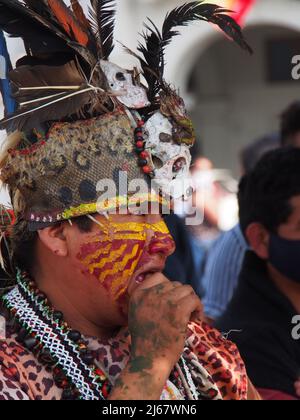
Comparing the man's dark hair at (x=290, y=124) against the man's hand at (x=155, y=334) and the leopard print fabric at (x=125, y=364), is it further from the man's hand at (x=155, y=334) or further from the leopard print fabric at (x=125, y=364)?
the man's hand at (x=155, y=334)

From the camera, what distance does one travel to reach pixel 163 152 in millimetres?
2396

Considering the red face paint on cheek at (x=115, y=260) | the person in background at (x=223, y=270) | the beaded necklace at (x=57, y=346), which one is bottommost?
the person in background at (x=223, y=270)

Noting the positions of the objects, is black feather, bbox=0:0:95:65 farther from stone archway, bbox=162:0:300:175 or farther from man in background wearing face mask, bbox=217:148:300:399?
stone archway, bbox=162:0:300:175

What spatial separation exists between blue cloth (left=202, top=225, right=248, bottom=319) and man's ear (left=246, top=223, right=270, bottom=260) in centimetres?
105

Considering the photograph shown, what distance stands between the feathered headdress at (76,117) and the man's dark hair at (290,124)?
9.41 feet

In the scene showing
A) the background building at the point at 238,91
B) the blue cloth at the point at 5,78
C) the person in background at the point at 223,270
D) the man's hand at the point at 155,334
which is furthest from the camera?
the background building at the point at 238,91

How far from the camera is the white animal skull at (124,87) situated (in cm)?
239

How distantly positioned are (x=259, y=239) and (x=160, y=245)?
4.74 feet

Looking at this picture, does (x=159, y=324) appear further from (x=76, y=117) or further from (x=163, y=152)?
(x=76, y=117)

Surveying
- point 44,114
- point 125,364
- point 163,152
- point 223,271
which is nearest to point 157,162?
point 163,152

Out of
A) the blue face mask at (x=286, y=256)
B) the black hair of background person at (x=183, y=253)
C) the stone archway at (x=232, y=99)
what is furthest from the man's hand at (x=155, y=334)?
the stone archway at (x=232, y=99)

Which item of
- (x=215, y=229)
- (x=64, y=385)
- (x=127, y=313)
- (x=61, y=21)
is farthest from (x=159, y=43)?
(x=215, y=229)

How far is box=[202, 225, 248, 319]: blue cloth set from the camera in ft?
16.0
